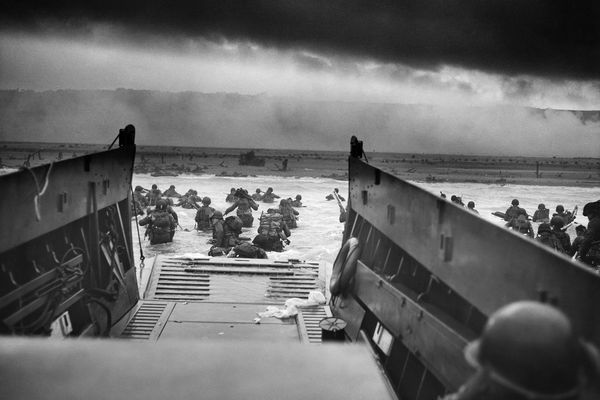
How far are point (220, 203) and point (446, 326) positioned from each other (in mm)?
19460

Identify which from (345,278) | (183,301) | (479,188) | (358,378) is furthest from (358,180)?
(479,188)

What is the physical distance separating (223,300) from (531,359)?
5.42 meters

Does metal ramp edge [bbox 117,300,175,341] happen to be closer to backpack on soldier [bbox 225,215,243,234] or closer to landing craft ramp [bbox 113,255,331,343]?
landing craft ramp [bbox 113,255,331,343]

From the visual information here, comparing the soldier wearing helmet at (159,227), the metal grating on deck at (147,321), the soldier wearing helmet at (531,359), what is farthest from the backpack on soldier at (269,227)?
the soldier wearing helmet at (531,359)

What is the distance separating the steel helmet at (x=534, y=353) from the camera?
147cm

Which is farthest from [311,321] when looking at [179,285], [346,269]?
[179,285]

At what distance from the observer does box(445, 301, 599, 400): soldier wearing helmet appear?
4.84ft

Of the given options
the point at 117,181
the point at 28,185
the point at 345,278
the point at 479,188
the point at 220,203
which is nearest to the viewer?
the point at 28,185

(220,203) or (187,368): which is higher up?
(187,368)

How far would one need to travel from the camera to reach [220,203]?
872 inches

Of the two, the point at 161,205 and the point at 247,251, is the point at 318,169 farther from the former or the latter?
the point at 247,251

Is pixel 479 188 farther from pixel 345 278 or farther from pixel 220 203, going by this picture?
pixel 345 278

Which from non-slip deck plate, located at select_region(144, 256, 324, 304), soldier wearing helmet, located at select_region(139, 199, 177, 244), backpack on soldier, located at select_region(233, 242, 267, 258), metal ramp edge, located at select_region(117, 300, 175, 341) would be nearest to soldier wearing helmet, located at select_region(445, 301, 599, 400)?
metal ramp edge, located at select_region(117, 300, 175, 341)

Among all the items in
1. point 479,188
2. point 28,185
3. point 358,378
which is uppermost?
point 28,185
